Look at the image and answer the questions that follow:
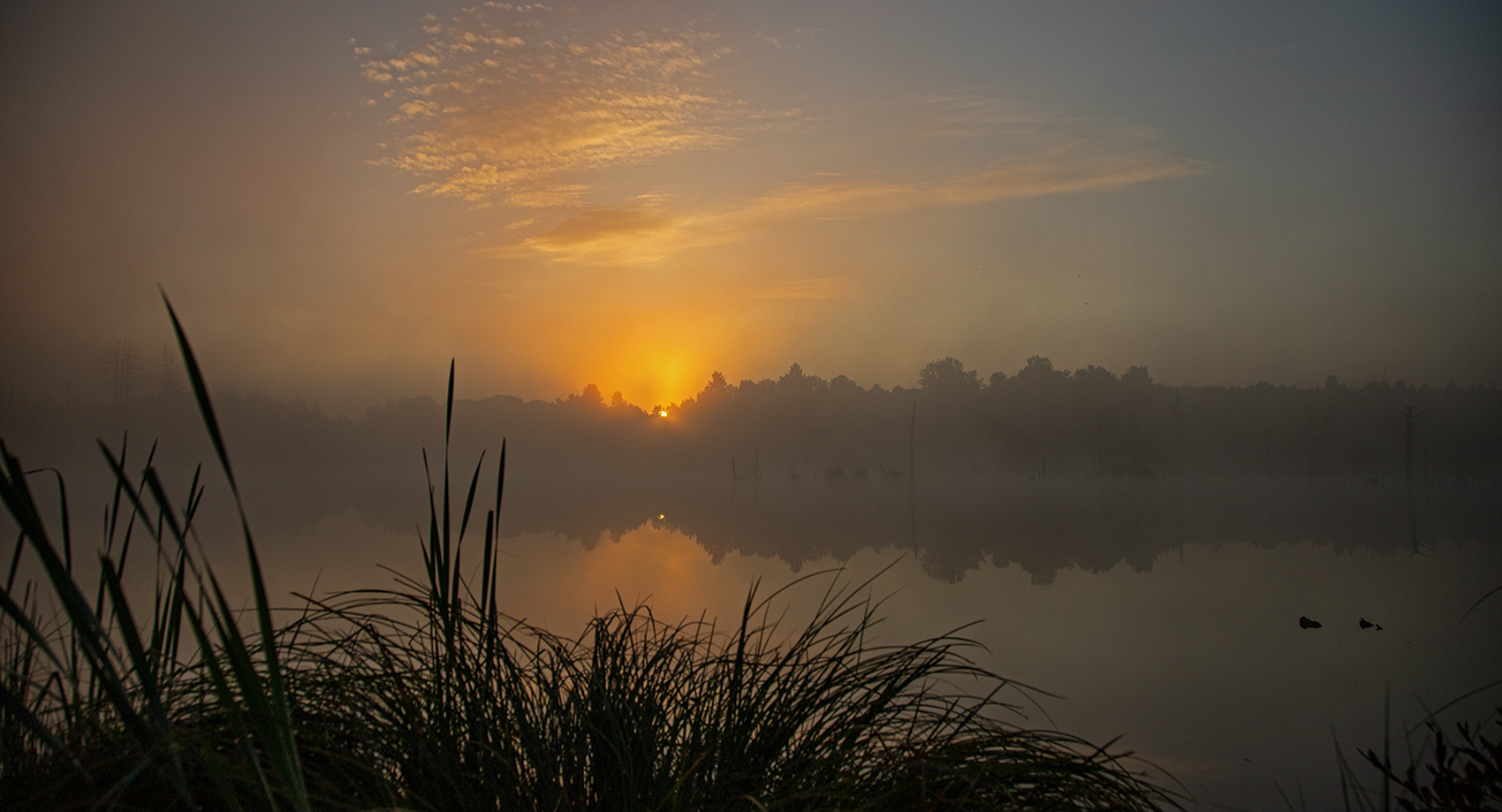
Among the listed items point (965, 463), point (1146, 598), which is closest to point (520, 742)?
point (1146, 598)

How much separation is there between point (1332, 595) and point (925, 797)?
7.98 meters

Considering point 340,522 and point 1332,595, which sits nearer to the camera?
point 1332,595

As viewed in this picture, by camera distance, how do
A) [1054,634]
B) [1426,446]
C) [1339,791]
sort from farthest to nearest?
[1426,446] < [1054,634] < [1339,791]

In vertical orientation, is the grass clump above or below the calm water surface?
above

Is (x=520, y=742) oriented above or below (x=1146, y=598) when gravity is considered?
above

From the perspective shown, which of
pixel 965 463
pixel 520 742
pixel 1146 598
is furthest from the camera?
pixel 965 463

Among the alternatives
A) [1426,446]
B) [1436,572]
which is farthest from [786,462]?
[1436,572]

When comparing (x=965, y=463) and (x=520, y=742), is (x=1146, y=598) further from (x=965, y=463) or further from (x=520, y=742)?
(x=965, y=463)

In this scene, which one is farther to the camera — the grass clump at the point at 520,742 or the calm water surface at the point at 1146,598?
the calm water surface at the point at 1146,598

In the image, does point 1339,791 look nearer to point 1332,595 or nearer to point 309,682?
point 309,682

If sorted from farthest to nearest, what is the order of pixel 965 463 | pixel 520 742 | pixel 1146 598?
pixel 965 463
pixel 1146 598
pixel 520 742

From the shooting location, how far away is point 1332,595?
25.3 feet

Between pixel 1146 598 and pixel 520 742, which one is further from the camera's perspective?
pixel 1146 598

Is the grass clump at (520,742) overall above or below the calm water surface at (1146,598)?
above
